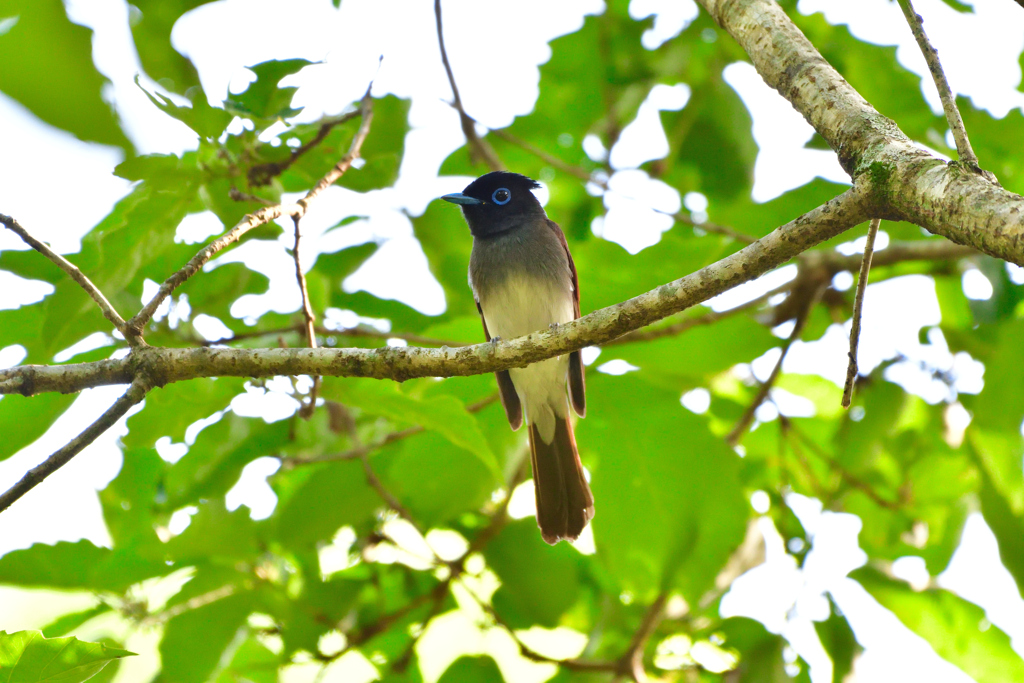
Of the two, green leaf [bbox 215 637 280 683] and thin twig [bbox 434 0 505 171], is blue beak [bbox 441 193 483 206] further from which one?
green leaf [bbox 215 637 280 683]

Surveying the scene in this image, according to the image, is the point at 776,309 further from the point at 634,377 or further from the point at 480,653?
the point at 480,653

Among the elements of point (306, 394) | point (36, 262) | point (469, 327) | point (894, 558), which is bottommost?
point (894, 558)

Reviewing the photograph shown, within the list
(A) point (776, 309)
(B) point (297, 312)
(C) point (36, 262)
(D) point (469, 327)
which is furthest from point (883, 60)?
(C) point (36, 262)

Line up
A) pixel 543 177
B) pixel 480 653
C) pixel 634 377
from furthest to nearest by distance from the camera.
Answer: pixel 543 177 < pixel 480 653 < pixel 634 377

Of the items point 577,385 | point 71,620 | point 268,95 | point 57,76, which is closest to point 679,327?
point 577,385

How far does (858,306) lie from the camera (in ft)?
6.73

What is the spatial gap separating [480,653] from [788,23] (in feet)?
9.96

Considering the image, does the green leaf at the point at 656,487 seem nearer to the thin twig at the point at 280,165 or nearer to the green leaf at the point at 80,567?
the thin twig at the point at 280,165

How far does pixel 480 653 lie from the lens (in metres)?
3.92

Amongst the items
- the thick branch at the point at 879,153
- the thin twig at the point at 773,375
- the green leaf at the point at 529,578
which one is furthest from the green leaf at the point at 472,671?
the thick branch at the point at 879,153

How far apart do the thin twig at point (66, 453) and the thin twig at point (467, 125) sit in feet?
9.00

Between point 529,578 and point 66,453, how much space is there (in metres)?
2.46

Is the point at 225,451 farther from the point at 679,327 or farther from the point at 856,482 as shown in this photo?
the point at 856,482

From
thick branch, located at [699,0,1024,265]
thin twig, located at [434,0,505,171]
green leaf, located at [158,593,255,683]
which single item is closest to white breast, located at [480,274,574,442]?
thin twig, located at [434,0,505,171]
